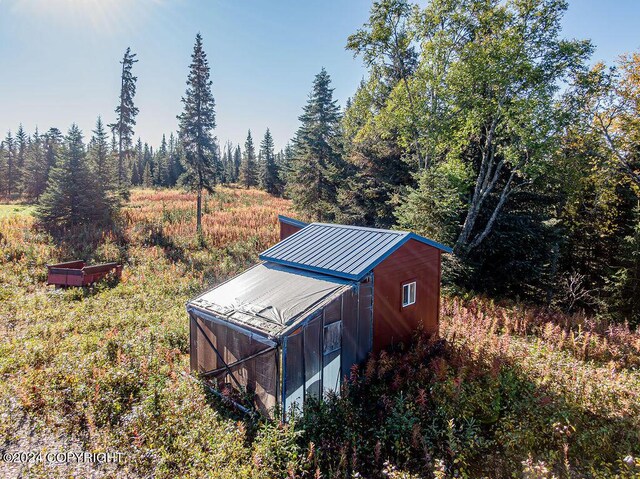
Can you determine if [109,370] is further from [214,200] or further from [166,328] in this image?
[214,200]

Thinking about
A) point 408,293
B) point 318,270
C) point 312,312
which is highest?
point 318,270

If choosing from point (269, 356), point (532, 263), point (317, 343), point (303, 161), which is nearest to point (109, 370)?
point (269, 356)

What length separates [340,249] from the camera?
988 cm

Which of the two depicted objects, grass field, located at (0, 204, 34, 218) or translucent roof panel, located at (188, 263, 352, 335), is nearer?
translucent roof panel, located at (188, 263, 352, 335)

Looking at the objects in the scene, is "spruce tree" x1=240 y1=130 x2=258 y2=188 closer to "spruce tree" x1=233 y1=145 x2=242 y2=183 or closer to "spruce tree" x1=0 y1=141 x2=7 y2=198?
"spruce tree" x1=233 y1=145 x2=242 y2=183

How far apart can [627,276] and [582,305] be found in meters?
3.49

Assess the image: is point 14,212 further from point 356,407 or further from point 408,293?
point 356,407

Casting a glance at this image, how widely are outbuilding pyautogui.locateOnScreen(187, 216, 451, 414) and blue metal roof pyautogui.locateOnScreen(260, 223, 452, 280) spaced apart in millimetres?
31

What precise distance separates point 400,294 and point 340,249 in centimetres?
217

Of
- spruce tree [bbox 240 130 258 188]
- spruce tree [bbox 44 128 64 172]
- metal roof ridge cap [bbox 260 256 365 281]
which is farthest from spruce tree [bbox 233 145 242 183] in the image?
metal roof ridge cap [bbox 260 256 365 281]

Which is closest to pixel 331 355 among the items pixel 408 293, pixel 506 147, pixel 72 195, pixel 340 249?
pixel 340 249

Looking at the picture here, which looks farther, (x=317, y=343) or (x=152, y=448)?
(x=317, y=343)

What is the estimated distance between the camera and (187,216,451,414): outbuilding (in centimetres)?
721

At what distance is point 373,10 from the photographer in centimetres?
1728
